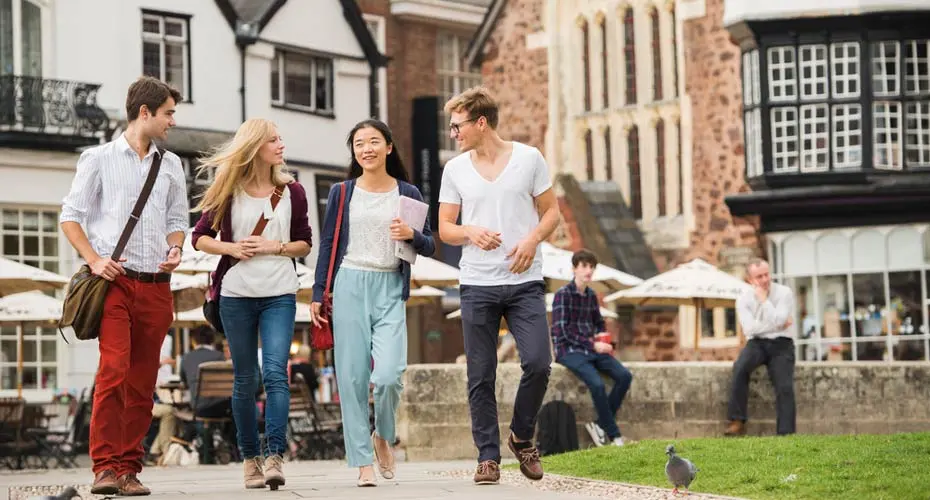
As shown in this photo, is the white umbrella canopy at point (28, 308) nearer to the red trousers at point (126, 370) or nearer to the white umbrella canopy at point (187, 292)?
the white umbrella canopy at point (187, 292)

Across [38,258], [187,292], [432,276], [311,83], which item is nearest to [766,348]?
[187,292]

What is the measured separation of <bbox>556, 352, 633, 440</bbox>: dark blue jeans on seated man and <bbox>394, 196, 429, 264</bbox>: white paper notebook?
6.28 meters

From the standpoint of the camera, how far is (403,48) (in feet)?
150

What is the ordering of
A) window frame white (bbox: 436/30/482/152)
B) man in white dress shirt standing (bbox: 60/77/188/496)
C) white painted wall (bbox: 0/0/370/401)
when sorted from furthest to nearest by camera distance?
window frame white (bbox: 436/30/482/152) → white painted wall (bbox: 0/0/370/401) → man in white dress shirt standing (bbox: 60/77/188/496)

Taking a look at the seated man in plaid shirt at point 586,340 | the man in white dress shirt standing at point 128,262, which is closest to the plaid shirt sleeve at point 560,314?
the seated man in plaid shirt at point 586,340

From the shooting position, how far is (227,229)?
35.4ft

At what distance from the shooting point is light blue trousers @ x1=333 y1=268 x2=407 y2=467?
34.9ft

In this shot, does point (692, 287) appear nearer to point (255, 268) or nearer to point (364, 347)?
point (364, 347)

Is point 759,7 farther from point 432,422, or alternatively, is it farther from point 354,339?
point 354,339

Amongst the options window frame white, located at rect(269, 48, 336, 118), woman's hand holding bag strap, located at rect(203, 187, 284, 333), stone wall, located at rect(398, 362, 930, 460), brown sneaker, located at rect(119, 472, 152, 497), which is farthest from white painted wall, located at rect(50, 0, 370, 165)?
brown sneaker, located at rect(119, 472, 152, 497)

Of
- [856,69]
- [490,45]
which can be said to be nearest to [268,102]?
[490,45]

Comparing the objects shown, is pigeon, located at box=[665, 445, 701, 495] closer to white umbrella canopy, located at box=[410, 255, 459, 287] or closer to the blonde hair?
the blonde hair

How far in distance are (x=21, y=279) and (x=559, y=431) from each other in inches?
341

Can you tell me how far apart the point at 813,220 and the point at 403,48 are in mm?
14705
